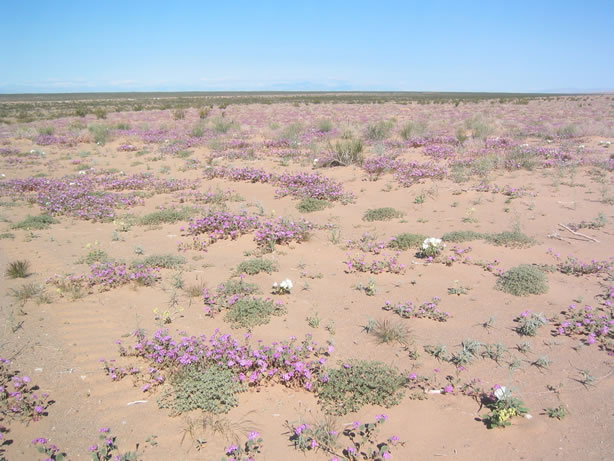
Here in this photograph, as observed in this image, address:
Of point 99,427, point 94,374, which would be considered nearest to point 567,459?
point 99,427

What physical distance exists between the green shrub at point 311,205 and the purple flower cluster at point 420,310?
470 cm

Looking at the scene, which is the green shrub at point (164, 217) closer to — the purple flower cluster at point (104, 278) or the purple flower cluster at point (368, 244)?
the purple flower cluster at point (104, 278)

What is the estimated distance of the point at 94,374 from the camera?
4.19 metres

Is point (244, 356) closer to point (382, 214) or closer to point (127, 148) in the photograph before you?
point (382, 214)

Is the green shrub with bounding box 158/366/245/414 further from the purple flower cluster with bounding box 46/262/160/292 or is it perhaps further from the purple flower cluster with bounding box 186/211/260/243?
the purple flower cluster with bounding box 186/211/260/243

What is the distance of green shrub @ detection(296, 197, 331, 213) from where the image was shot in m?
9.79

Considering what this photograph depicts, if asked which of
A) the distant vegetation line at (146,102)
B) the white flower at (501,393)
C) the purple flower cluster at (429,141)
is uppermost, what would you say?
the distant vegetation line at (146,102)

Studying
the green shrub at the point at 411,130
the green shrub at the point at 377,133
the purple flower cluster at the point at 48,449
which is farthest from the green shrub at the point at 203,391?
the green shrub at the point at 377,133

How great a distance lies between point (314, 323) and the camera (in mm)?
4969

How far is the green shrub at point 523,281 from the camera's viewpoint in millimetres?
5523

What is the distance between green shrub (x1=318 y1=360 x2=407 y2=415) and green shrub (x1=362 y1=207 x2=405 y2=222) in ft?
16.7

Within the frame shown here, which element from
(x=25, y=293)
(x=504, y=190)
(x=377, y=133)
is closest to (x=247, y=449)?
(x=25, y=293)

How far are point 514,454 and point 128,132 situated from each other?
2521 cm

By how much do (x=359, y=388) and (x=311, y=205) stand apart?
638 centimetres
